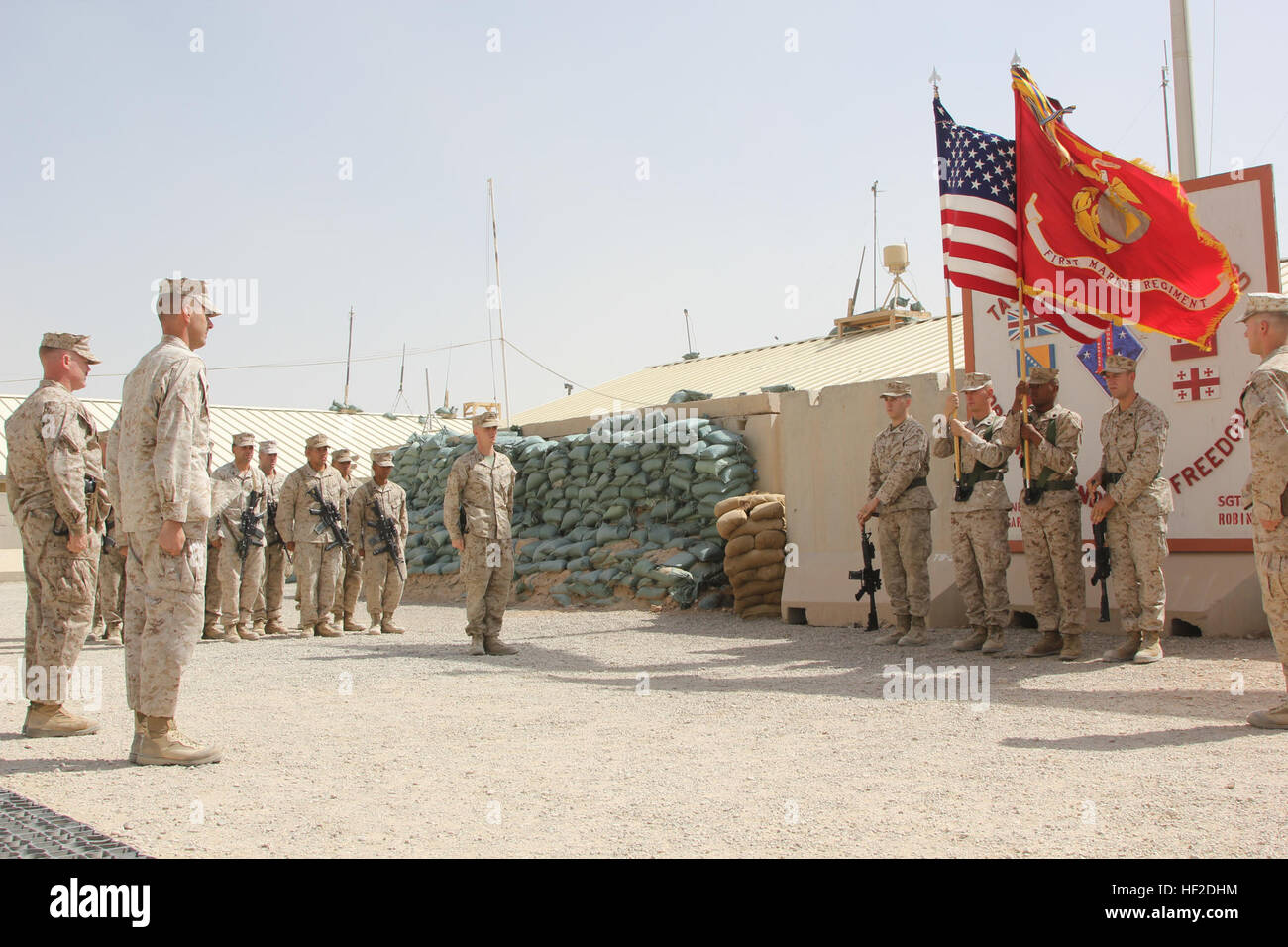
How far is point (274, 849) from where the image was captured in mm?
3244

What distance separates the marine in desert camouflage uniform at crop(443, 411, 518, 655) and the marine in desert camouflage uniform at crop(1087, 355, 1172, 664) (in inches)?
174

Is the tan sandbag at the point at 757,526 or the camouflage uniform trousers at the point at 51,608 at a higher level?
the tan sandbag at the point at 757,526

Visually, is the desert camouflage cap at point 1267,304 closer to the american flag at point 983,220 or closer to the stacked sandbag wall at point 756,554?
the american flag at point 983,220

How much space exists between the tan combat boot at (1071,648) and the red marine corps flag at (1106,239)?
7.05 ft

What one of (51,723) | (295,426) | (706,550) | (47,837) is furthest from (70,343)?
(295,426)

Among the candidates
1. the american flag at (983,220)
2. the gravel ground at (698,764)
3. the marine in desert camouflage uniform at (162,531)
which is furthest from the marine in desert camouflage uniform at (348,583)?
the american flag at (983,220)

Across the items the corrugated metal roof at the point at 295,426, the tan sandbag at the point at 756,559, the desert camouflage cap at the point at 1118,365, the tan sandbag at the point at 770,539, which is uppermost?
the corrugated metal roof at the point at 295,426

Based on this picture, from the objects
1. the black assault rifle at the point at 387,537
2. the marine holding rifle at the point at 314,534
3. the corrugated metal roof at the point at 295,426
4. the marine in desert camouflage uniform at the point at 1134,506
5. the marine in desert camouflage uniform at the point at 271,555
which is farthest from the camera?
the corrugated metal roof at the point at 295,426

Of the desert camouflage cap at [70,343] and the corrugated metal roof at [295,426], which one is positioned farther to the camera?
the corrugated metal roof at [295,426]

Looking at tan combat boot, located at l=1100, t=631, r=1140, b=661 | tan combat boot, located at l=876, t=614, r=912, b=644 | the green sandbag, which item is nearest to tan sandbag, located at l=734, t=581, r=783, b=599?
the green sandbag

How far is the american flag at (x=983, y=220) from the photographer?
7.71m

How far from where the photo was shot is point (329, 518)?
428 inches

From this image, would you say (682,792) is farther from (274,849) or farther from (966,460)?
(966,460)
